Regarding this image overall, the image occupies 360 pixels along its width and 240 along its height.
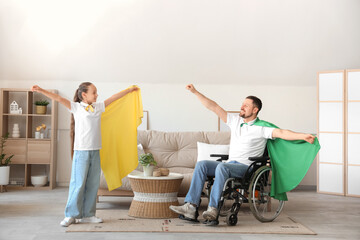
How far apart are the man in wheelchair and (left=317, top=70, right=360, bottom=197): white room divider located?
92.1 inches

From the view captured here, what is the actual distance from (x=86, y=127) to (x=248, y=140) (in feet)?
4.77

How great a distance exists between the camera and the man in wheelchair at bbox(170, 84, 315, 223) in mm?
3947

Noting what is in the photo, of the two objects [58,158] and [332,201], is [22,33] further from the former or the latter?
[332,201]

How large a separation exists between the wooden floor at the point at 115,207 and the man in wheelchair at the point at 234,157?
37cm

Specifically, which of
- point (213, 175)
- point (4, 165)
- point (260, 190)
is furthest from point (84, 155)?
point (4, 165)

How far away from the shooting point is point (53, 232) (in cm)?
371

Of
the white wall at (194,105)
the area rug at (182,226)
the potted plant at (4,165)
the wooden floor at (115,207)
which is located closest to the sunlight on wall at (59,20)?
the white wall at (194,105)

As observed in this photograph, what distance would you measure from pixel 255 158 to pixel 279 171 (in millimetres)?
361

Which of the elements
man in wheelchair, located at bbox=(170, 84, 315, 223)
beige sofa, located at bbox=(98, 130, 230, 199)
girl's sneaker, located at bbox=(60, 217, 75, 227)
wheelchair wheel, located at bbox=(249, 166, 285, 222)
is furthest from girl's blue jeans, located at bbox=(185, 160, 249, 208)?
beige sofa, located at bbox=(98, 130, 230, 199)

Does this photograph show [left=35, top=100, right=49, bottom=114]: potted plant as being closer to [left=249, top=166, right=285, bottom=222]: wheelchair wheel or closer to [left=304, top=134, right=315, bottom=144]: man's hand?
[left=249, top=166, right=285, bottom=222]: wheelchair wheel

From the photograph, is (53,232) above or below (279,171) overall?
below

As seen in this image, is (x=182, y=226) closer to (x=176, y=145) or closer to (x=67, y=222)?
(x=67, y=222)

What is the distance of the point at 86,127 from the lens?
3990 mm

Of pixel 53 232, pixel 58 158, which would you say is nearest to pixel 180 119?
A: pixel 58 158
